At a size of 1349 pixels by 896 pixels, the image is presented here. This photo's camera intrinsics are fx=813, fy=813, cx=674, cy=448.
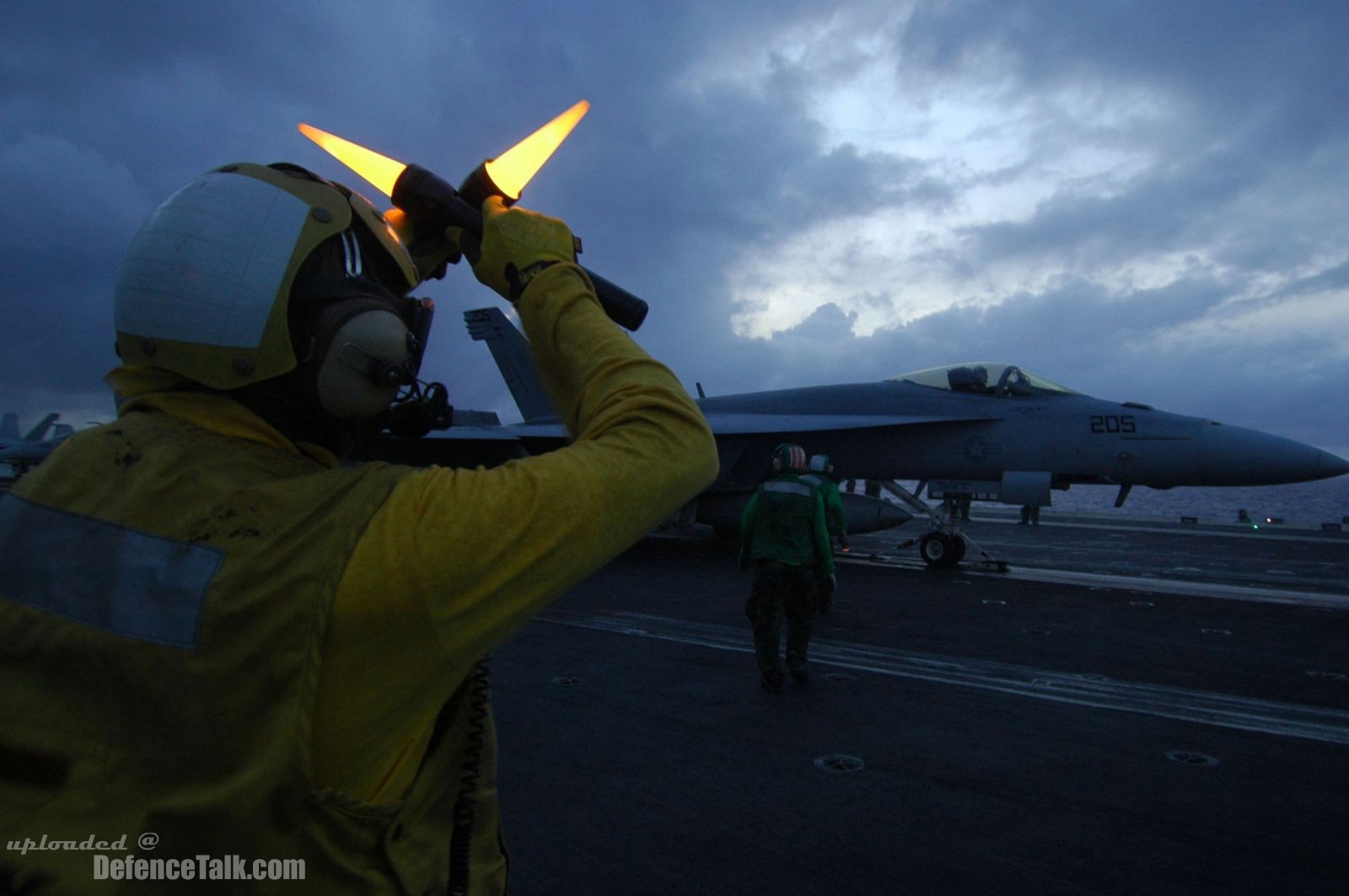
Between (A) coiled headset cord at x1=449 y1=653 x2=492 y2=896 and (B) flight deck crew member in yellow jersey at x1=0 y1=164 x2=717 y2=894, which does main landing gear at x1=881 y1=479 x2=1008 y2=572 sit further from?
(B) flight deck crew member in yellow jersey at x1=0 y1=164 x2=717 y2=894

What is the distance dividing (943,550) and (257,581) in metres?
13.7

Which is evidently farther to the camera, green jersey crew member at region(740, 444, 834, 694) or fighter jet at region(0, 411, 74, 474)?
fighter jet at region(0, 411, 74, 474)

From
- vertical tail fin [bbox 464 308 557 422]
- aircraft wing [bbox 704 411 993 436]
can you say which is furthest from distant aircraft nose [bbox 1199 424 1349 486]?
vertical tail fin [bbox 464 308 557 422]

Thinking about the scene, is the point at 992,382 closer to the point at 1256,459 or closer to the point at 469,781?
the point at 1256,459

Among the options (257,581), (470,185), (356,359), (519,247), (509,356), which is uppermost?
(509,356)

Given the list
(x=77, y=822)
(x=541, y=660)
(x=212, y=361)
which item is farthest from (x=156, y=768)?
(x=541, y=660)

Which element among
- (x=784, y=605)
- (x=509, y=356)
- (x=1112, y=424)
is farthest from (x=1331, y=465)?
(x=509, y=356)

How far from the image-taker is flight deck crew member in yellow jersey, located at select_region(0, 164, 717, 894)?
98 cm

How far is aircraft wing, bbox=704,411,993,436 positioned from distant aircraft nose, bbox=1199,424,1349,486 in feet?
10.2

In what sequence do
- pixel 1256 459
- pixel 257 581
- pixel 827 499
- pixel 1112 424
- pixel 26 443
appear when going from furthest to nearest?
pixel 26 443, pixel 1112 424, pixel 1256 459, pixel 827 499, pixel 257 581

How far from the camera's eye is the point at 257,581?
97 cm

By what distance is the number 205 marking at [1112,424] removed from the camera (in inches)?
484

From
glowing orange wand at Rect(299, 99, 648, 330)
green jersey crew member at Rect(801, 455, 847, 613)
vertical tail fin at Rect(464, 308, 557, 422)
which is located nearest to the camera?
glowing orange wand at Rect(299, 99, 648, 330)

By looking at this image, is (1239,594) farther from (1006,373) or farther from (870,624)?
(870,624)
